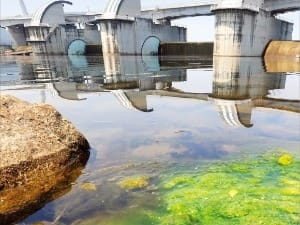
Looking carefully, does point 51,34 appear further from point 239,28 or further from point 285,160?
point 285,160

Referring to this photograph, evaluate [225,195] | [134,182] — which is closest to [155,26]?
[134,182]

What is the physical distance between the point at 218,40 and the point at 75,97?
22.0 meters

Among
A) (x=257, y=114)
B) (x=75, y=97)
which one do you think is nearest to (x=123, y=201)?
(x=257, y=114)

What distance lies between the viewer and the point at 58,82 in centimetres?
1495

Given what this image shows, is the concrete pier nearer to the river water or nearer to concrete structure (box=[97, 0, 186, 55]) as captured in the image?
concrete structure (box=[97, 0, 186, 55])

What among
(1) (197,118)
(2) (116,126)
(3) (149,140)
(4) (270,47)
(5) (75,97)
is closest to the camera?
(3) (149,140)

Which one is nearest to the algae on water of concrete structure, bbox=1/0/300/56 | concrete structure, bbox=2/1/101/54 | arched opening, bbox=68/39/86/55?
concrete structure, bbox=1/0/300/56

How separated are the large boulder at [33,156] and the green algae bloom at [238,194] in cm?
166

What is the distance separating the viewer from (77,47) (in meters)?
50.8

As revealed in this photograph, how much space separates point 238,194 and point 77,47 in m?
50.9

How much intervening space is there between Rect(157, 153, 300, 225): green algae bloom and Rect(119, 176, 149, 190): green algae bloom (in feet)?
0.96

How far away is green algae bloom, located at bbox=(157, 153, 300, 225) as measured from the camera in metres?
3.37

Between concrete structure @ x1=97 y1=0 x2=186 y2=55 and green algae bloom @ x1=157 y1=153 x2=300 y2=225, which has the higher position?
concrete structure @ x1=97 y1=0 x2=186 y2=55

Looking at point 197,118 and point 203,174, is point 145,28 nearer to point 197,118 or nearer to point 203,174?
point 197,118
